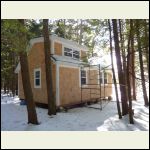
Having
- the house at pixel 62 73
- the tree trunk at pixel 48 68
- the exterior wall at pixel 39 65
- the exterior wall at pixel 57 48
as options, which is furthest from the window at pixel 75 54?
the tree trunk at pixel 48 68

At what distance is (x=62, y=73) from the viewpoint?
50.9 feet

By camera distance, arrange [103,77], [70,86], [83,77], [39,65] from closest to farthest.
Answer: [70,86]
[39,65]
[83,77]
[103,77]

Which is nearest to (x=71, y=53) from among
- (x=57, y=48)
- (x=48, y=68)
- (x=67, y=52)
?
(x=67, y=52)

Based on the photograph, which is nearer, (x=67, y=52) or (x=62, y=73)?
(x=62, y=73)

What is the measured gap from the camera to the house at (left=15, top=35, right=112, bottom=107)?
15219 millimetres

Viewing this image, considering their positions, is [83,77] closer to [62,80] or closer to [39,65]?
[62,80]

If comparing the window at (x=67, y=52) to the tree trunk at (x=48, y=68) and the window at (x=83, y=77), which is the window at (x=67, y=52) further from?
the tree trunk at (x=48, y=68)

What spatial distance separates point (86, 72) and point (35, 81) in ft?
14.1

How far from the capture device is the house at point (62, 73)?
15.2 m

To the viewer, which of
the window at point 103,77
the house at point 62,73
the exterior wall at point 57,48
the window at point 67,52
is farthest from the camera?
the window at point 103,77

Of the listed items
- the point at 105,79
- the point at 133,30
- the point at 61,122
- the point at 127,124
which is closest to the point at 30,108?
the point at 61,122

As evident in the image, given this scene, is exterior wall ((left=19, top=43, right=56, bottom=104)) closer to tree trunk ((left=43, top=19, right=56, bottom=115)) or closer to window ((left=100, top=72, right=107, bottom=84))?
tree trunk ((left=43, top=19, right=56, bottom=115))

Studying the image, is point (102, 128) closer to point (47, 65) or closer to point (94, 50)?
point (47, 65)

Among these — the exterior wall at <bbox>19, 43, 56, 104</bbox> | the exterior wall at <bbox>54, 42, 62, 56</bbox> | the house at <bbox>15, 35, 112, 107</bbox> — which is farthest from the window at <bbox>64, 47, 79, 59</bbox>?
the exterior wall at <bbox>19, 43, 56, 104</bbox>
